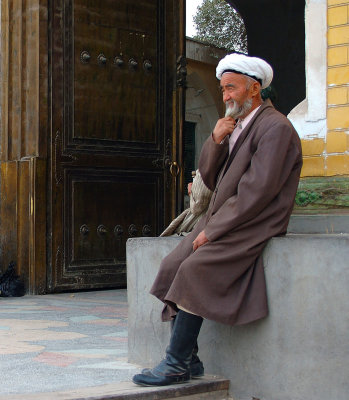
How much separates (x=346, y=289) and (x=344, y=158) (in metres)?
1.50

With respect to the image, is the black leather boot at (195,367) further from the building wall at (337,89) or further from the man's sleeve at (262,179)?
the building wall at (337,89)

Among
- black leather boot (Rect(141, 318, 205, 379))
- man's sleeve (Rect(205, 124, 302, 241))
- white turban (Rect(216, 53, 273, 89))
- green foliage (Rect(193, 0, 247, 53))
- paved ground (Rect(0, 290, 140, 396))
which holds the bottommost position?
paved ground (Rect(0, 290, 140, 396))

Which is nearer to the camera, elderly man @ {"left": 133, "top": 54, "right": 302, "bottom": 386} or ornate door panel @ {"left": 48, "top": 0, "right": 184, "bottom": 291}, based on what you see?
elderly man @ {"left": 133, "top": 54, "right": 302, "bottom": 386}

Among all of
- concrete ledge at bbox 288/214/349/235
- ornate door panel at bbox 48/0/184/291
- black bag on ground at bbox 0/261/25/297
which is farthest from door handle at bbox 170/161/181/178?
concrete ledge at bbox 288/214/349/235

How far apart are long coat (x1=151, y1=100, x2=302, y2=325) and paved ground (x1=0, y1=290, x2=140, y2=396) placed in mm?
632

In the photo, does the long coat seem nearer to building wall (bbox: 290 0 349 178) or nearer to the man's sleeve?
the man's sleeve

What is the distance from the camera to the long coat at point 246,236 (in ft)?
11.1

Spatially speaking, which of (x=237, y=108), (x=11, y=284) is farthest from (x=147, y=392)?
(x=11, y=284)

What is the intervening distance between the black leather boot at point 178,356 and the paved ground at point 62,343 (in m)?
0.23

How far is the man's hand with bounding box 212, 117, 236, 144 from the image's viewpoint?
11.9ft

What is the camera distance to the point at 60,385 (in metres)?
Answer: 3.57

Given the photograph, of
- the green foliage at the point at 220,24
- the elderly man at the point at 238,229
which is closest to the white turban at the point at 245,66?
the elderly man at the point at 238,229

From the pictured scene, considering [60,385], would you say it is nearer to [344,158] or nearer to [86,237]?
[344,158]

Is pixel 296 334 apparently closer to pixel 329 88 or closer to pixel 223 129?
pixel 223 129
